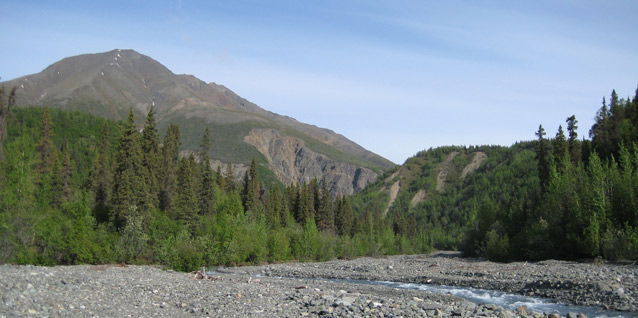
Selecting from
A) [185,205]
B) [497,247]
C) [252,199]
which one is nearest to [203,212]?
[185,205]

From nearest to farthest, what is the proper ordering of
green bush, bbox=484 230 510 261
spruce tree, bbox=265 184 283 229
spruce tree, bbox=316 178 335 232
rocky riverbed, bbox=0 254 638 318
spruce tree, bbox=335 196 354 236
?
rocky riverbed, bbox=0 254 638 318 < green bush, bbox=484 230 510 261 < spruce tree, bbox=265 184 283 229 < spruce tree, bbox=316 178 335 232 < spruce tree, bbox=335 196 354 236

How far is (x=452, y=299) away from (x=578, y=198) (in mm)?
27945

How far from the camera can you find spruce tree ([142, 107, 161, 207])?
58500 mm

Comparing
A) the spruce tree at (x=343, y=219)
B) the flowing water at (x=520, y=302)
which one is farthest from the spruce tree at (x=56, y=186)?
the spruce tree at (x=343, y=219)

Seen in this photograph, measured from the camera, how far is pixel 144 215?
49875mm

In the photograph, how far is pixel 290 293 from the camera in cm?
2455

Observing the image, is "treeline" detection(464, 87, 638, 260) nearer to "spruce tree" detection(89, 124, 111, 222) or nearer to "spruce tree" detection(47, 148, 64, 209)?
"spruce tree" detection(89, 124, 111, 222)

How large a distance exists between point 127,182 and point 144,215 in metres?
4.14

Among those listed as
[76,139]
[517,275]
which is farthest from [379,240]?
[76,139]

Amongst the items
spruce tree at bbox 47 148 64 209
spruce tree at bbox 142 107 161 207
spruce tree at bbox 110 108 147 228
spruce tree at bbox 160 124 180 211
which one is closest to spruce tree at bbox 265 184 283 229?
spruce tree at bbox 160 124 180 211

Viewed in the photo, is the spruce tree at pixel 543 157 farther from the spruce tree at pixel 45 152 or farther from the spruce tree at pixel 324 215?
the spruce tree at pixel 45 152

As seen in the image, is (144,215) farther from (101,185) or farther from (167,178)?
(167,178)

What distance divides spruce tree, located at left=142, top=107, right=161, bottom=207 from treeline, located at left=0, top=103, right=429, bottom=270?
0.15m

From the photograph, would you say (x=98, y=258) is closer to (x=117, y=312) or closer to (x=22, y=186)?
(x=22, y=186)
